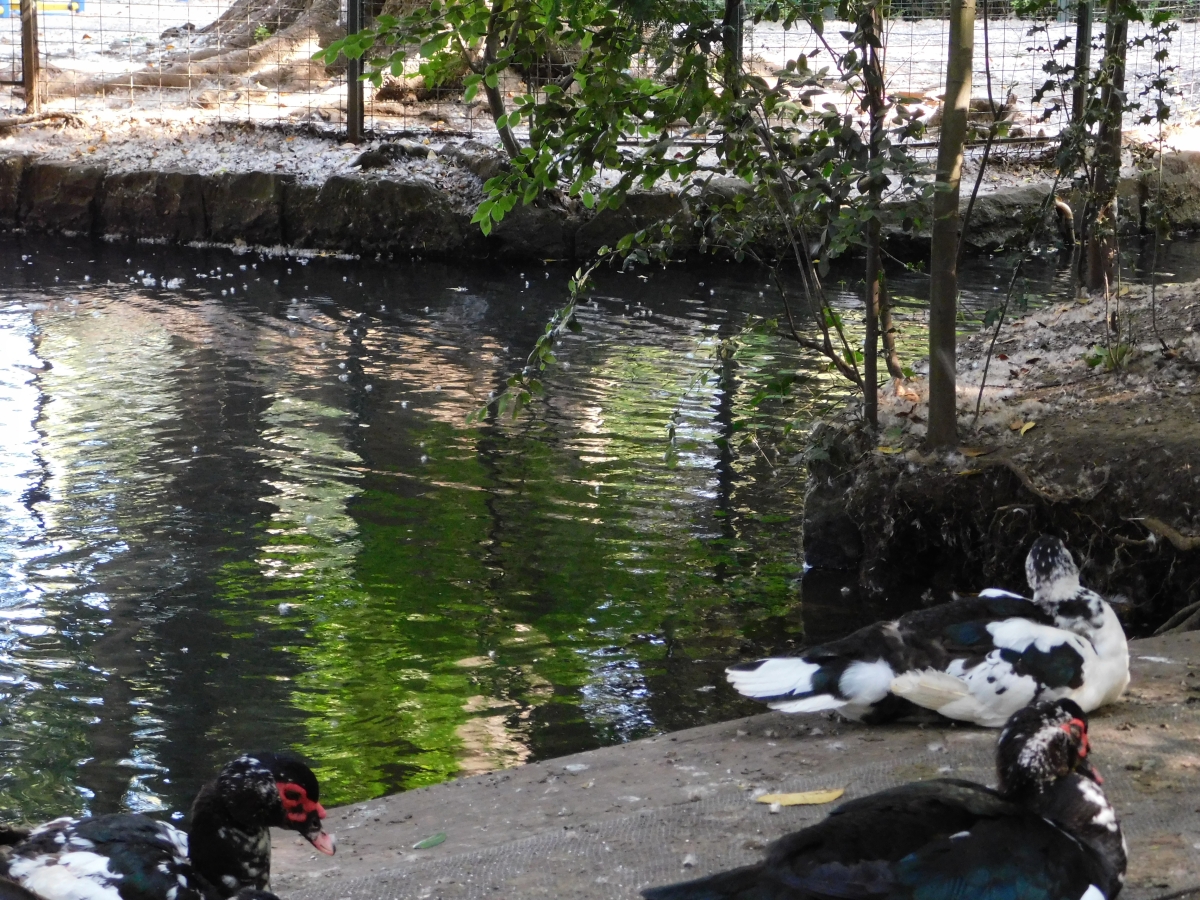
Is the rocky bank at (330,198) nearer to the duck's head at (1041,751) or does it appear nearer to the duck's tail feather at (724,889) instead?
the duck's head at (1041,751)

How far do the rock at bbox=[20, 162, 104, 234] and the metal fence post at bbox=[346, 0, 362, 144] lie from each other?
2.95 metres

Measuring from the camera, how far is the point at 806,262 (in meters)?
6.48

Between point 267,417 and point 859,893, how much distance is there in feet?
21.4

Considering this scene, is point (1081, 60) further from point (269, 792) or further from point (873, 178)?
point (269, 792)

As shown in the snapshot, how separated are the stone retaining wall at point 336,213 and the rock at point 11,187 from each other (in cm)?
1

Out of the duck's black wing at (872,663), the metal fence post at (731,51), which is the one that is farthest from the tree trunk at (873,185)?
the duck's black wing at (872,663)

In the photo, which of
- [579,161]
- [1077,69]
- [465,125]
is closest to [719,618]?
[579,161]

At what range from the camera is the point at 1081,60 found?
962 cm

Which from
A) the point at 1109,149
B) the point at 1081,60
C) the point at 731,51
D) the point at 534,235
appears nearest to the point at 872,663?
the point at 731,51

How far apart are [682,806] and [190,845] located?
52.1 inches

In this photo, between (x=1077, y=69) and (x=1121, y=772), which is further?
(x=1077, y=69)

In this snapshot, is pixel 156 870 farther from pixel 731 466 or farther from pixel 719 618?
pixel 731 466

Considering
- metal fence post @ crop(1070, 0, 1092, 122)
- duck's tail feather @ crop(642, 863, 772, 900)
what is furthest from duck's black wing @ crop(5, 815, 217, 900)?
metal fence post @ crop(1070, 0, 1092, 122)

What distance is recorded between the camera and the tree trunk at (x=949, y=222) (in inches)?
209
